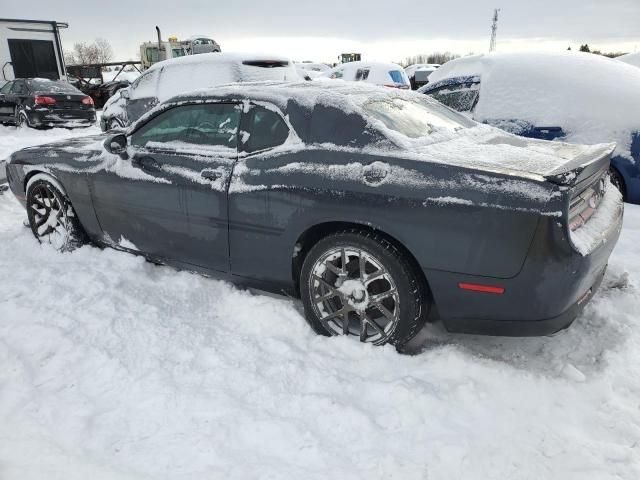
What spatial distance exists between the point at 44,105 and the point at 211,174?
11162 mm

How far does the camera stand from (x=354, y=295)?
269 centimetres

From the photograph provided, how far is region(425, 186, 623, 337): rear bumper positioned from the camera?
215 cm

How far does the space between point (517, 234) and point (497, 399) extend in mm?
829

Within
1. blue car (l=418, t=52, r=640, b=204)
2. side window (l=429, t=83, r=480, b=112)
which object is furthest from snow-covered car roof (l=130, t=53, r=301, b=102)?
blue car (l=418, t=52, r=640, b=204)

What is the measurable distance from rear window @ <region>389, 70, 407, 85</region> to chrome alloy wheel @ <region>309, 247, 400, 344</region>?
11.7m

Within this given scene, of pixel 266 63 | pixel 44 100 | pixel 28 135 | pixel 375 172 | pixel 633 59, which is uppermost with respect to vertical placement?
pixel 633 59

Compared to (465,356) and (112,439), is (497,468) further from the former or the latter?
(112,439)

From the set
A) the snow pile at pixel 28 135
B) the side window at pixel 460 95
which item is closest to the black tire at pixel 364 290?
the side window at pixel 460 95

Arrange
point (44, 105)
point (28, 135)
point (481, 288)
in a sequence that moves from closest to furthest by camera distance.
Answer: point (481, 288) < point (28, 135) < point (44, 105)

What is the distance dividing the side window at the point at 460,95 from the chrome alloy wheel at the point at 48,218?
14.4 ft

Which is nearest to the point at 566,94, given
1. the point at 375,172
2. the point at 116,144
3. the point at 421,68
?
the point at 375,172

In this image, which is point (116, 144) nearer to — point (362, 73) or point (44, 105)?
point (44, 105)

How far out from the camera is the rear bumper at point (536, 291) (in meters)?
2.15

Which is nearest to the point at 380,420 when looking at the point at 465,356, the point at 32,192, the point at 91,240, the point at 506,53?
the point at 465,356
